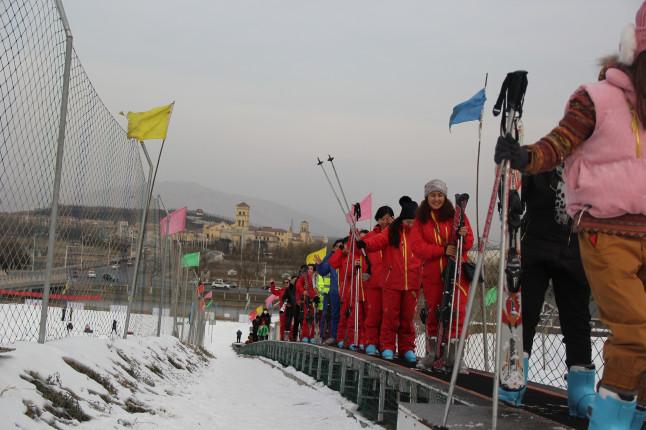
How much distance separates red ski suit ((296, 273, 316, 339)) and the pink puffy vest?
12.8m

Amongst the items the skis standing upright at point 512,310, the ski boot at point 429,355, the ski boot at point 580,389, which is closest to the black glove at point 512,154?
the skis standing upright at point 512,310

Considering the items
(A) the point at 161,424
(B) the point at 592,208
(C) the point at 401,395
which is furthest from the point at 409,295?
(B) the point at 592,208

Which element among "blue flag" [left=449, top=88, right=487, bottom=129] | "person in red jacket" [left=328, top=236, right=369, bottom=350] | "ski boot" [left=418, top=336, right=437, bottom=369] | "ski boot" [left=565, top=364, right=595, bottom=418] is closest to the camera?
"ski boot" [left=565, top=364, right=595, bottom=418]

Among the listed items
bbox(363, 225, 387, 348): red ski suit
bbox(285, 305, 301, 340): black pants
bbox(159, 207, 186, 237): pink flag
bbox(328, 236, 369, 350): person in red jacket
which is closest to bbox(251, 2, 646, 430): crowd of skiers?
bbox(363, 225, 387, 348): red ski suit

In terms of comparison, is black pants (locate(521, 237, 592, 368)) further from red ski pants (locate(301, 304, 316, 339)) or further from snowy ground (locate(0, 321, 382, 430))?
red ski pants (locate(301, 304, 316, 339))

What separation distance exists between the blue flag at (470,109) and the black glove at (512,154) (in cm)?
426

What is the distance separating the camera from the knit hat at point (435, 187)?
623cm

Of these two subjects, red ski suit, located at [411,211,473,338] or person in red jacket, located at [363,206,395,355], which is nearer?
red ski suit, located at [411,211,473,338]

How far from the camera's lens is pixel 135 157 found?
8.93 meters

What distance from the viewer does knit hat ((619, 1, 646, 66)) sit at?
2.50 metres

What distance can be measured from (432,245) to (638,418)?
3.69 meters

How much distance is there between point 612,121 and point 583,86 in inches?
7.2

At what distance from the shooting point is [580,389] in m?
3.41

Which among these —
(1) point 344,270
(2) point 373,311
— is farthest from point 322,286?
(2) point 373,311
